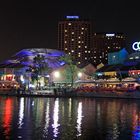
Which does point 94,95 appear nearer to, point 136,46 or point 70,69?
point 70,69

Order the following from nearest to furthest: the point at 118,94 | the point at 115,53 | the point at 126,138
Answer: the point at 126,138
the point at 118,94
the point at 115,53

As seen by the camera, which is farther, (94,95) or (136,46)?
(136,46)

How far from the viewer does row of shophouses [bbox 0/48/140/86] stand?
4632 inches

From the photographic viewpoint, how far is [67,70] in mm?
124562

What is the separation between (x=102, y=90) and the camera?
90.5m

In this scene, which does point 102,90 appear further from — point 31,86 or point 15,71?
point 15,71

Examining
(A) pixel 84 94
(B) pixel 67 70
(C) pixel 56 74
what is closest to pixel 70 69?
(B) pixel 67 70

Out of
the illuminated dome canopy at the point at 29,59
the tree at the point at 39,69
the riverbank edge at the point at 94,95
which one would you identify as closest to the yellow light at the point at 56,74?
the tree at the point at 39,69

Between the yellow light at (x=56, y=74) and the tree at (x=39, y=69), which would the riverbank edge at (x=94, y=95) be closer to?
the tree at (x=39, y=69)

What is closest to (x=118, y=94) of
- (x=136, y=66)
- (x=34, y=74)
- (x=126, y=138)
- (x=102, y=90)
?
(x=102, y=90)

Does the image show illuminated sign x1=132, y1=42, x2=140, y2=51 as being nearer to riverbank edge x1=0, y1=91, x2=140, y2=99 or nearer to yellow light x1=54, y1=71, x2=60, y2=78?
yellow light x1=54, y1=71, x2=60, y2=78

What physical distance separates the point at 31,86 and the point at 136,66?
36.3 m

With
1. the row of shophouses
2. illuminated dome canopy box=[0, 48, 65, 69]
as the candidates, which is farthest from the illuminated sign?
illuminated dome canopy box=[0, 48, 65, 69]

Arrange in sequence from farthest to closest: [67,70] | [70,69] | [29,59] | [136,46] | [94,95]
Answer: [29,59] → [67,70] → [136,46] → [70,69] → [94,95]
